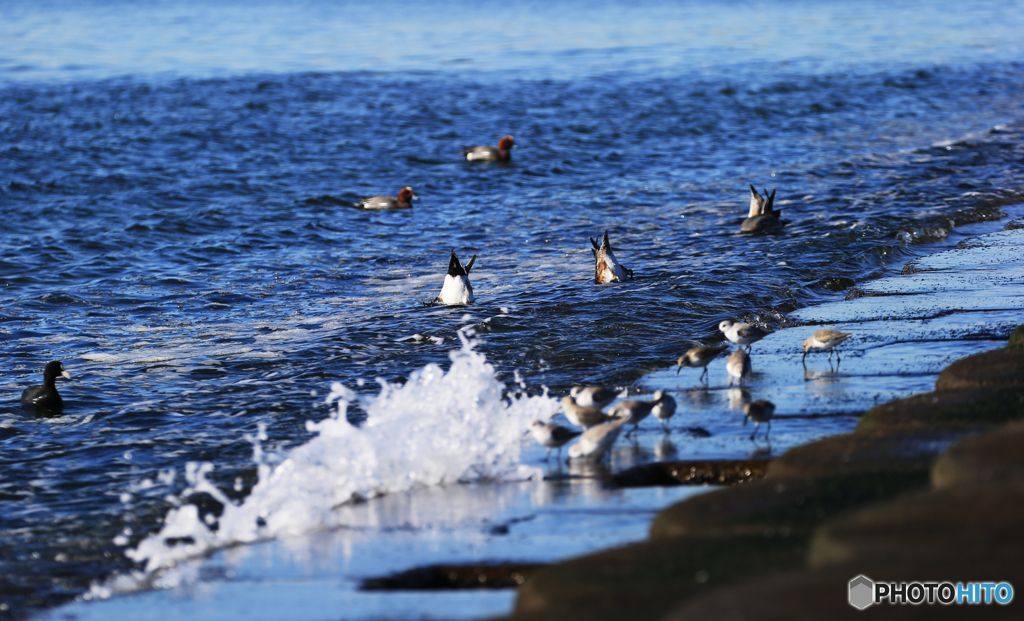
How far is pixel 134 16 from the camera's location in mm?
64188

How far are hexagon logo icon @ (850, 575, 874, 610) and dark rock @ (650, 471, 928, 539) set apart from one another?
0.68m

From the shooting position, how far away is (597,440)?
5285mm

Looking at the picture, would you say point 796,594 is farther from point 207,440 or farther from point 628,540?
point 207,440

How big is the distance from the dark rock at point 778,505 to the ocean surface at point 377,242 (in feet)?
4.93

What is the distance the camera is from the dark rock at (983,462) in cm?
348

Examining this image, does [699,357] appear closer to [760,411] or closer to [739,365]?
[739,365]

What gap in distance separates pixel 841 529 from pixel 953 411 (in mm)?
1789

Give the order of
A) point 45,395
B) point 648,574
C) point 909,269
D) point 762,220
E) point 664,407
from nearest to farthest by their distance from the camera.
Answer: point 648,574 → point 664,407 → point 45,395 → point 909,269 → point 762,220

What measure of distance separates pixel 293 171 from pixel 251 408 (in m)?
12.4

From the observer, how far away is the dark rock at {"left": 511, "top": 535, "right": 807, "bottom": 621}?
10.6 ft

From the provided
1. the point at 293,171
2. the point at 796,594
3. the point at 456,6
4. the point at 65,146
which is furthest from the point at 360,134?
the point at 456,6

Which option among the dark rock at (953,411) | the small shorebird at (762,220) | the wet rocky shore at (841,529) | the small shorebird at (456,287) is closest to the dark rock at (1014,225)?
the small shorebird at (762,220)

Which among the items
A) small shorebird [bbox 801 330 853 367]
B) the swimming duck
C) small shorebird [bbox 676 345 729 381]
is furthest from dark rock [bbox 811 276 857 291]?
the swimming duck

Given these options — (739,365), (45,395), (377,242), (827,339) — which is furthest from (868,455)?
(377,242)
